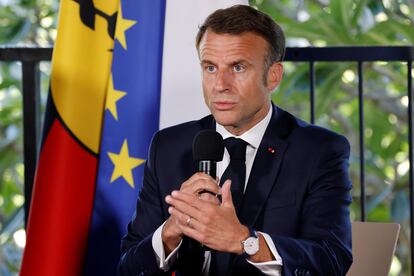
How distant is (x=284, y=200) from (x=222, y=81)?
345 millimetres

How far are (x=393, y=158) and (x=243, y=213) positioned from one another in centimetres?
279

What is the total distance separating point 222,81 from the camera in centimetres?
259

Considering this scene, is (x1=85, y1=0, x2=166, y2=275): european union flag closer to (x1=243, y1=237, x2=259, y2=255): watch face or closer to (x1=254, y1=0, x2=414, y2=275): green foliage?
(x1=254, y1=0, x2=414, y2=275): green foliage

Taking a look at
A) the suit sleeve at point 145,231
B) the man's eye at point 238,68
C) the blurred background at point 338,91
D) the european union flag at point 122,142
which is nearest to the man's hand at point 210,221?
the suit sleeve at point 145,231

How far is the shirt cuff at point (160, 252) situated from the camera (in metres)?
2.50

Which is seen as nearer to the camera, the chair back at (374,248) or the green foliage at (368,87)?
the chair back at (374,248)

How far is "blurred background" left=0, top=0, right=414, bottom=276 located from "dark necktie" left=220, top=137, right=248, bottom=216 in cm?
186

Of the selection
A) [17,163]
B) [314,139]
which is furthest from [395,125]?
[314,139]

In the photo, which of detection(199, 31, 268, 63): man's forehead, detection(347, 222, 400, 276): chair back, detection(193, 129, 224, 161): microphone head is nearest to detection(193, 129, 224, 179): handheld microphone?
detection(193, 129, 224, 161): microphone head

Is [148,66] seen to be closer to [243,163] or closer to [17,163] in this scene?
[243,163]

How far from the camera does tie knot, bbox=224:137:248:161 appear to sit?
8.75 feet

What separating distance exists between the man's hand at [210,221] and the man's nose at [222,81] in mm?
333

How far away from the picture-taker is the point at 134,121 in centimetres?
362

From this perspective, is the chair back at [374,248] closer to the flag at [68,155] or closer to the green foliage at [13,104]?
the flag at [68,155]
